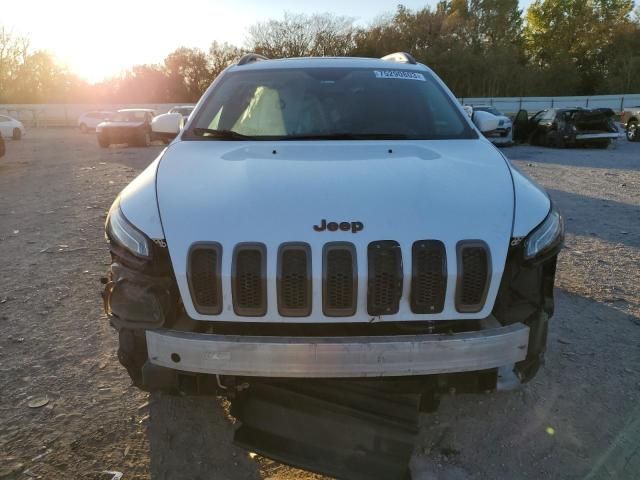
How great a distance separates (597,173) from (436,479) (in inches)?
460

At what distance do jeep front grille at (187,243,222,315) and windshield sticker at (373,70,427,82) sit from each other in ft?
7.14

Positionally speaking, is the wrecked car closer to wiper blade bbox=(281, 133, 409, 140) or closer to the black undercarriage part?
the black undercarriage part

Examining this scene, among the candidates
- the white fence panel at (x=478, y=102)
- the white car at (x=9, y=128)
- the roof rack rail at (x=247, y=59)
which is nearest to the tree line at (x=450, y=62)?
the white fence panel at (x=478, y=102)

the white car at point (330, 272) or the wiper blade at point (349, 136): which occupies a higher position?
the wiper blade at point (349, 136)

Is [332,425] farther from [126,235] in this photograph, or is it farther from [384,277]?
[126,235]

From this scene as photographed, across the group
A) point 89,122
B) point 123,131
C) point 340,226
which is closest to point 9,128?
point 89,122

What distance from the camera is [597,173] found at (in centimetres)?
1198

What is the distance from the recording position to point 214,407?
112 inches

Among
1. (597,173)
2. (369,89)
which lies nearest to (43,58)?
(597,173)

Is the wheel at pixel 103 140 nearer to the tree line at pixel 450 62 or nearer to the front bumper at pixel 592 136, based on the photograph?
the front bumper at pixel 592 136

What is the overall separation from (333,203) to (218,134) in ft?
4.32

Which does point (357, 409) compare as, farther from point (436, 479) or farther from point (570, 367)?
point (570, 367)

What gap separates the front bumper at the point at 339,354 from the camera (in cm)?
197

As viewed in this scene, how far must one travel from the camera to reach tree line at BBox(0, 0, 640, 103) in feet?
152
